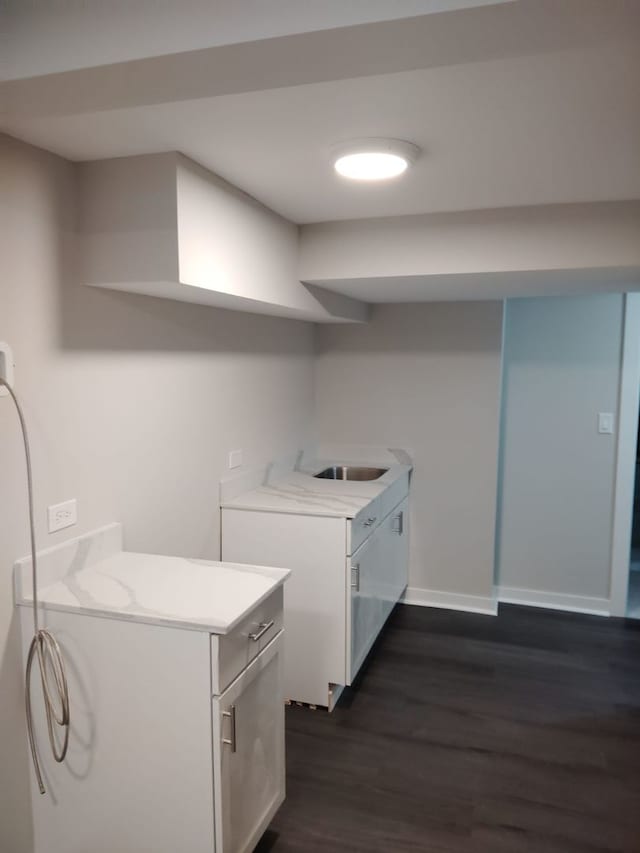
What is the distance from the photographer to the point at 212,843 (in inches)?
63.3

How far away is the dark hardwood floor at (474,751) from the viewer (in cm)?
207

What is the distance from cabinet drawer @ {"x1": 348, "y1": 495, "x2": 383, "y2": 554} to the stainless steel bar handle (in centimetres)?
38

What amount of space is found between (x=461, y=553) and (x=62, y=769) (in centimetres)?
269

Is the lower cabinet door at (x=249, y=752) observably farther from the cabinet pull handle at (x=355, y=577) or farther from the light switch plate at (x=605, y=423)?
the light switch plate at (x=605, y=423)

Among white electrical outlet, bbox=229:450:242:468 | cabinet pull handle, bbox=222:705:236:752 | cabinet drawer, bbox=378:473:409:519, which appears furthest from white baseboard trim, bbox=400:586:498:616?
cabinet pull handle, bbox=222:705:236:752

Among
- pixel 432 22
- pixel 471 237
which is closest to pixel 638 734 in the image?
pixel 471 237

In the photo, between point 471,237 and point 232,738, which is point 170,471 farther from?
point 471,237

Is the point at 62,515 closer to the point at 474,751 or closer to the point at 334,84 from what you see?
the point at 334,84

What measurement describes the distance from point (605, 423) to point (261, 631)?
277 cm

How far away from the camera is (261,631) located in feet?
5.96

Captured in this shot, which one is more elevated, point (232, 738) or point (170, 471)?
point (170, 471)

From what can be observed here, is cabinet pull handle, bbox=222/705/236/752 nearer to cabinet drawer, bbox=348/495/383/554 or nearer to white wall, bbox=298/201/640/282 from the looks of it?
cabinet drawer, bbox=348/495/383/554

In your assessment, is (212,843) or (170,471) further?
(170,471)

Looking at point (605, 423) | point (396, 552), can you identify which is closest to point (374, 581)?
point (396, 552)
